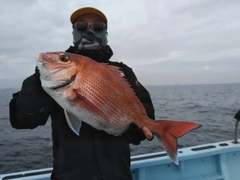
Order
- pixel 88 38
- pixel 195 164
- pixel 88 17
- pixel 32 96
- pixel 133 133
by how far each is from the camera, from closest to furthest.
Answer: pixel 32 96 → pixel 133 133 → pixel 88 38 → pixel 88 17 → pixel 195 164

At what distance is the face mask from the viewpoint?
279 cm

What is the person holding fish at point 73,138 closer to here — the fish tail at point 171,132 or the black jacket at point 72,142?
the black jacket at point 72,142

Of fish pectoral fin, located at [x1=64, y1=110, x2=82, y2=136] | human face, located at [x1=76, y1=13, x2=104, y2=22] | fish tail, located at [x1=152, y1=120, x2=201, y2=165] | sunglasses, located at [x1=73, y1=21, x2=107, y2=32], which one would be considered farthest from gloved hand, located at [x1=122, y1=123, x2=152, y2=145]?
human face, located at [x1=76, y1=13, x2=104, y2=22]

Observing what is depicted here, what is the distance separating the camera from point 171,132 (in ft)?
7.76

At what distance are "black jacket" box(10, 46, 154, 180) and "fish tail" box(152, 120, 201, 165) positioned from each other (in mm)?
225

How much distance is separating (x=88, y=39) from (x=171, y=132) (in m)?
1.45

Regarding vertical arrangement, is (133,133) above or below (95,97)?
below

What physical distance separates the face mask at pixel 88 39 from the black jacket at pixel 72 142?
0.78m

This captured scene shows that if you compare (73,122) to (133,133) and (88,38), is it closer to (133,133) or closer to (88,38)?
(133,133)

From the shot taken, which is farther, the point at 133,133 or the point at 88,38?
the point at 88,38

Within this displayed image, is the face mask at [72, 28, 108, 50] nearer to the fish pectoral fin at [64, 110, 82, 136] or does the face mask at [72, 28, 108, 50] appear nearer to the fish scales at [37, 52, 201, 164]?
the fish scales at [37, 52, 201, 164]

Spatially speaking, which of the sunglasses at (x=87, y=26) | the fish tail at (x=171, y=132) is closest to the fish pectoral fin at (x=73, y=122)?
the fish tail at (x=171, y=132)

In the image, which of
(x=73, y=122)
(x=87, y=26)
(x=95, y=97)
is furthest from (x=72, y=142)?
(x=87, y=26)

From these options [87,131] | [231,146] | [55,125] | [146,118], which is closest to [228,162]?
[231,146]
